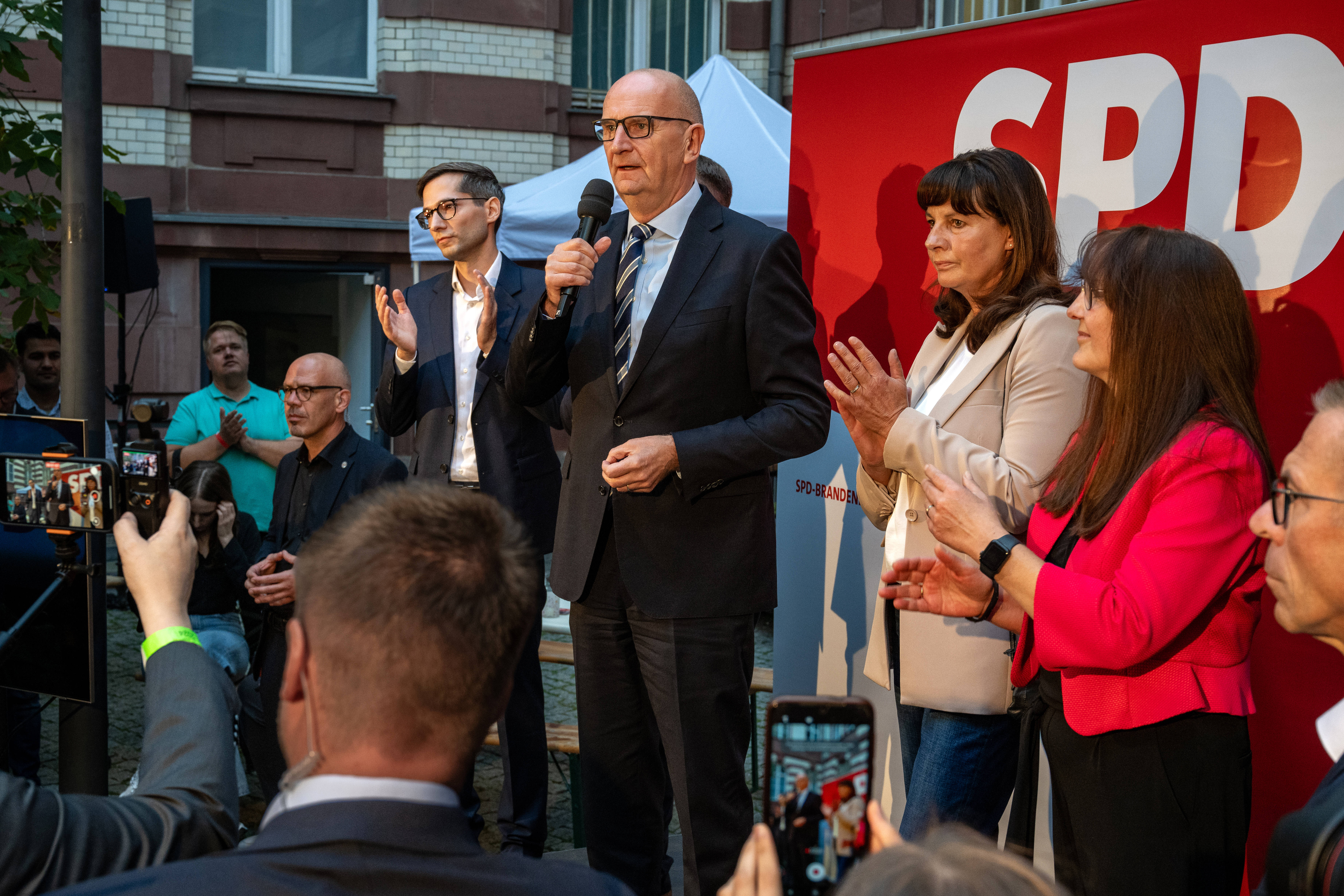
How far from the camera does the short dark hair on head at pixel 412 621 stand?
118cm

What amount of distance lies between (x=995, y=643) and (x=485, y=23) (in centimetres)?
1003

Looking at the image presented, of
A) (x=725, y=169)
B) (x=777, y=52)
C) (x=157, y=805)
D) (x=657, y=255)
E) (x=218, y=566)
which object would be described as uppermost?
(x=777, y=52)

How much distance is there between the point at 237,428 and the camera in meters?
5.61

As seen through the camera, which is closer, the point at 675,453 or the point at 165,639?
the point at 165,639

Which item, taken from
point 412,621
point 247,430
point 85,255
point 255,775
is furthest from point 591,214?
point 247,430

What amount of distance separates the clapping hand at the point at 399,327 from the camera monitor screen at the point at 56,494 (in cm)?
163

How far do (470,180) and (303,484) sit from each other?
1.30m

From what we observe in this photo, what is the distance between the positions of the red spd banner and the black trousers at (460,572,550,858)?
1.56 metres

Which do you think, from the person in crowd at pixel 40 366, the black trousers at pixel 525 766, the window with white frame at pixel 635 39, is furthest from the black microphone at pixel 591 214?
the window with white frame at pixel 635 39

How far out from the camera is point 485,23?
11.1 metres

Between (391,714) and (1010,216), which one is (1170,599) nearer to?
(1010,216)

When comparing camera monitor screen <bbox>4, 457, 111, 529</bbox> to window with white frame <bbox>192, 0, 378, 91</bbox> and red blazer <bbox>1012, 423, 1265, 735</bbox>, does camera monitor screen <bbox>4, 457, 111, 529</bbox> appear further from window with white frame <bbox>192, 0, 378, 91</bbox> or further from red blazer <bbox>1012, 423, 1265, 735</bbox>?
window with white frame <bbox>192, 0, 378, 91</bbox>

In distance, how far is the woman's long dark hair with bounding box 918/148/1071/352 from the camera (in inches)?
102

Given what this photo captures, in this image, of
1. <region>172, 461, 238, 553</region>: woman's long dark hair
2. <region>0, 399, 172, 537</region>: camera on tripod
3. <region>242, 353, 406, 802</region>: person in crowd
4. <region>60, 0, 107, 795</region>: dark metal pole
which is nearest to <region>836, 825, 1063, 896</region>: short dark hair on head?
<region>0, 399, 172, 537</region>: camera on tripod
